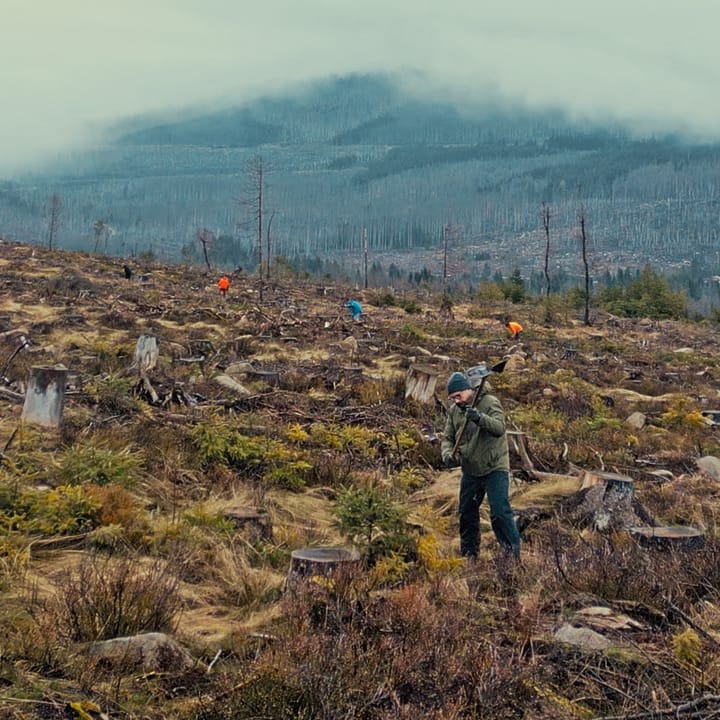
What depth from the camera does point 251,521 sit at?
6703mm

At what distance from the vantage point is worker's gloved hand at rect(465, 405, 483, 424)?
250 inches

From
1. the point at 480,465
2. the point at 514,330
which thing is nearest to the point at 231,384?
the point at 480,465

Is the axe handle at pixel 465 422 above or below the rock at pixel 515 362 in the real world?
above

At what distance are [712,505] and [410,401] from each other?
5.65 metres

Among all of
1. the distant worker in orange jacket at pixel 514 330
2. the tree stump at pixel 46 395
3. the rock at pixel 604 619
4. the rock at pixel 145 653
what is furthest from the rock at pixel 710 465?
the distant worker in orange jacket at pixel 514 330

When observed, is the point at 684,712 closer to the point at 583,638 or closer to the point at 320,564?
the point at 583,638

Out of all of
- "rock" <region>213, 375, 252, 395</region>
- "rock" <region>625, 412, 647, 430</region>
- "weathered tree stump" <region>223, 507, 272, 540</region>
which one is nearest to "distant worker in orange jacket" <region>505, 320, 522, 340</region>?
"rock" <region>625, 412, 647, 430</region>

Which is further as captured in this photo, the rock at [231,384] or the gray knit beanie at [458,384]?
the rock at [231,384]

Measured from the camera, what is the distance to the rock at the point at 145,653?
12.4 feet

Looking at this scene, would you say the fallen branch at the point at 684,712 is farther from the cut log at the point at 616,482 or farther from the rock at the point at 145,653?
the cut log at the point at 616,482

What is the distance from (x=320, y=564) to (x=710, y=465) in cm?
692

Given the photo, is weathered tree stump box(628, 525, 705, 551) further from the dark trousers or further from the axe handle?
the axe handle

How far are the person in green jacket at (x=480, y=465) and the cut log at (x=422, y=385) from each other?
630cm

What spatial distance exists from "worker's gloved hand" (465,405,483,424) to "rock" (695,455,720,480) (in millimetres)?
4833
